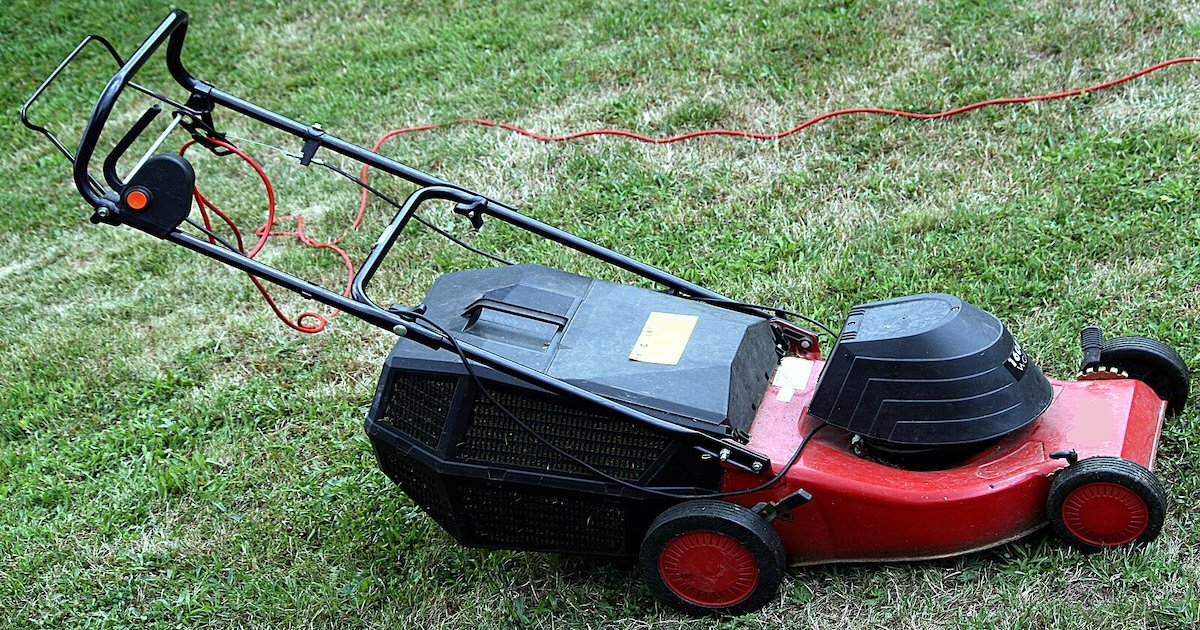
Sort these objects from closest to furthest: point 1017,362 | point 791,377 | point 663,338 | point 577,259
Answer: point 1017,362 < point 663,338 < point 791,377 < point 577,259

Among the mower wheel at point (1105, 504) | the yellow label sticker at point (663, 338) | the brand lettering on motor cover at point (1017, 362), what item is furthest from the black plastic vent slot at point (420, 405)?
the mower wheel at point (1105, 504)

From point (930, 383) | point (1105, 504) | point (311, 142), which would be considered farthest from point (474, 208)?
point (1105, 504)

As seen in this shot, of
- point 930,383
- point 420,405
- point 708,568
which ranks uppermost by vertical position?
→ point 930,383

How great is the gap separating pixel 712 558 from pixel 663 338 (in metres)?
0.48

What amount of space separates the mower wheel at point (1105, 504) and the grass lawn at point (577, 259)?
5 centimetres

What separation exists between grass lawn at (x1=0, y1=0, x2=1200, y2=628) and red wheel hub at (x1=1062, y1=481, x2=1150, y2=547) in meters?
0.05

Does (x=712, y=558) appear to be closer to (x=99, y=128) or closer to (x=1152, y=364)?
(x=1152, y=364)

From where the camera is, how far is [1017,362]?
2406 millimetres

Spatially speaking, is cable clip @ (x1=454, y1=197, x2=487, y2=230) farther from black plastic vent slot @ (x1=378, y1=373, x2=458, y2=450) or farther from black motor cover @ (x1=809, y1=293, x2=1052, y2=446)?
black motor cover @ (x1=809, y1=293, x2=1052, y2=446)

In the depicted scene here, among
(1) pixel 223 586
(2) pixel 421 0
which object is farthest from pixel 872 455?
(2) pixel 421 0

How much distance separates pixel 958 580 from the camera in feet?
8.22

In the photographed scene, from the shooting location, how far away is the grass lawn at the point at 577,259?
2740 millimetres

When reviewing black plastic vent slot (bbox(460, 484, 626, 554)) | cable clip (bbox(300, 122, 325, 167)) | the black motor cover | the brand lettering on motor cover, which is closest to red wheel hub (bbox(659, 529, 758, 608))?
black plastic vent slot (bbox(460, 484, 626, 554))

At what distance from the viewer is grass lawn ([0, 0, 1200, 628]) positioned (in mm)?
2740
